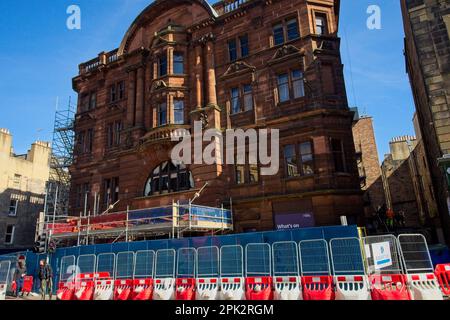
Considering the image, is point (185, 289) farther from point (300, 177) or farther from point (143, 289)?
point (300, 177)

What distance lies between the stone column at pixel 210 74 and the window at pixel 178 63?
229 centimetres

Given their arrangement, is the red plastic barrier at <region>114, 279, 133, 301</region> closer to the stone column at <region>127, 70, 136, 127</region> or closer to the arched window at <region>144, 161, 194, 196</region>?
the arched window at <region>144, 161, 194, 196</region>

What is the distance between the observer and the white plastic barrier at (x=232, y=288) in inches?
427

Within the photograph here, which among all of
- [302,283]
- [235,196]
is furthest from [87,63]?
[302,283]

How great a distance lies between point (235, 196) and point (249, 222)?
1.94 m

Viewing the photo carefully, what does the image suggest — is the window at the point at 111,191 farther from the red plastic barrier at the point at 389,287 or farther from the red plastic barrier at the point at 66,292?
the red plastic barrier at the point at 389,287

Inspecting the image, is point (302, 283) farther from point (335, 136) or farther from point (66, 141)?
point (66, 141)

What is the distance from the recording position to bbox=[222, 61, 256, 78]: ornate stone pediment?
72.6ft

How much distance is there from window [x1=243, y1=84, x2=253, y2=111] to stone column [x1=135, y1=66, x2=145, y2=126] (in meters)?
8.92

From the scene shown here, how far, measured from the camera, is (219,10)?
976 inches

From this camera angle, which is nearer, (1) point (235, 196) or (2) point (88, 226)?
(2) point (88, 226)

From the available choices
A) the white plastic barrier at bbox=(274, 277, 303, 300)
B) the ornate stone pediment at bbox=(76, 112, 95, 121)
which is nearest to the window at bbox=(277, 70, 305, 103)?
the white plastic barrier at bbox=(274, 277, 303, 300)

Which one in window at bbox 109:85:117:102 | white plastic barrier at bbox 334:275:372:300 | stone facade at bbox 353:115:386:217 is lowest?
white plastic barrier at bbox 334:275:372:300
